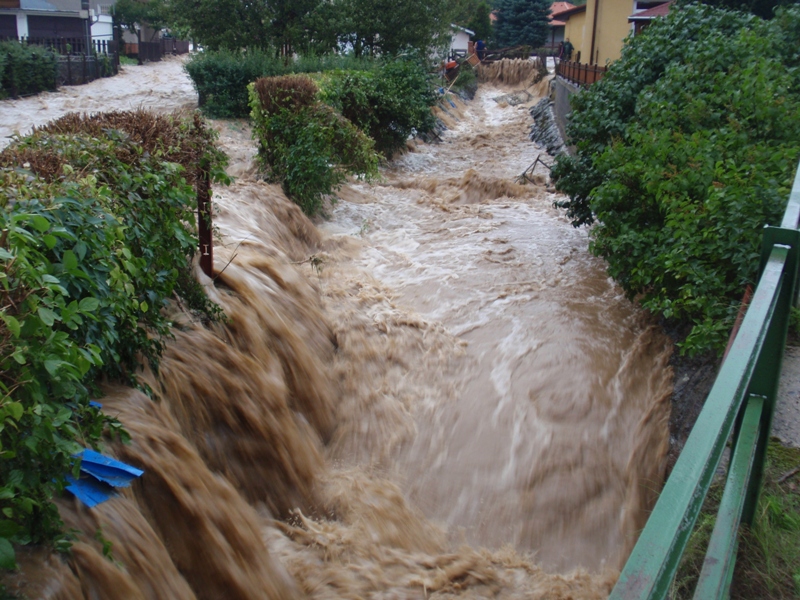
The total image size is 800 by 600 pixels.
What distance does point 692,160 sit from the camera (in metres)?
6.16


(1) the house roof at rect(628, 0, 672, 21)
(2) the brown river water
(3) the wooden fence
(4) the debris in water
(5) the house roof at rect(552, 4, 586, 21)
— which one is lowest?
(2) the brown river water

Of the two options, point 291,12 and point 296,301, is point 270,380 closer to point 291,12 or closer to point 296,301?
point 296,301

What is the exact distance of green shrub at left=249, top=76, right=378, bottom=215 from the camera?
10219 millimetres

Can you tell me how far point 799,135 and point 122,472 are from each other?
5805 millimetres

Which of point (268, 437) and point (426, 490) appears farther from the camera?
point (426, 490)

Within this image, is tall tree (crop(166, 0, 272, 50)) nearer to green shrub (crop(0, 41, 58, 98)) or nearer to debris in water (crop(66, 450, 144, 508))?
green shrub (crop(0, 41, 58, 98))

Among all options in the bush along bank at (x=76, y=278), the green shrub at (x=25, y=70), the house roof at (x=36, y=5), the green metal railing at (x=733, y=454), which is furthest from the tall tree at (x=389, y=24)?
the green metal railing at (x=733, y=454)

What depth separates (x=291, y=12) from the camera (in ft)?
68.1

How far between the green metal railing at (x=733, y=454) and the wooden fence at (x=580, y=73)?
45.6 ft

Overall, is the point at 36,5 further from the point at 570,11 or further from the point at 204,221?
the point at 204,221

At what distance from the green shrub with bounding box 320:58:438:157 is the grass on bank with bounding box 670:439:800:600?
10.5 m

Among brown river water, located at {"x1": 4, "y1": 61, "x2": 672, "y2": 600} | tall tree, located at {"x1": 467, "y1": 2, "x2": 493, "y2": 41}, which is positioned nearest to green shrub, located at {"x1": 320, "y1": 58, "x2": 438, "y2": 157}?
brown river water, located at {"x1": 4, "y1": 61, "x2": 672, "y2": 600}

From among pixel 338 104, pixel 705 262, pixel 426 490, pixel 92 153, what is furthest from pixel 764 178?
pixel 338 104

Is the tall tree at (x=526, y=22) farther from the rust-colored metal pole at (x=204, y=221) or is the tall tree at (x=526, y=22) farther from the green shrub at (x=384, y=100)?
the rust-colored metal pole at (x=204, y=221)
